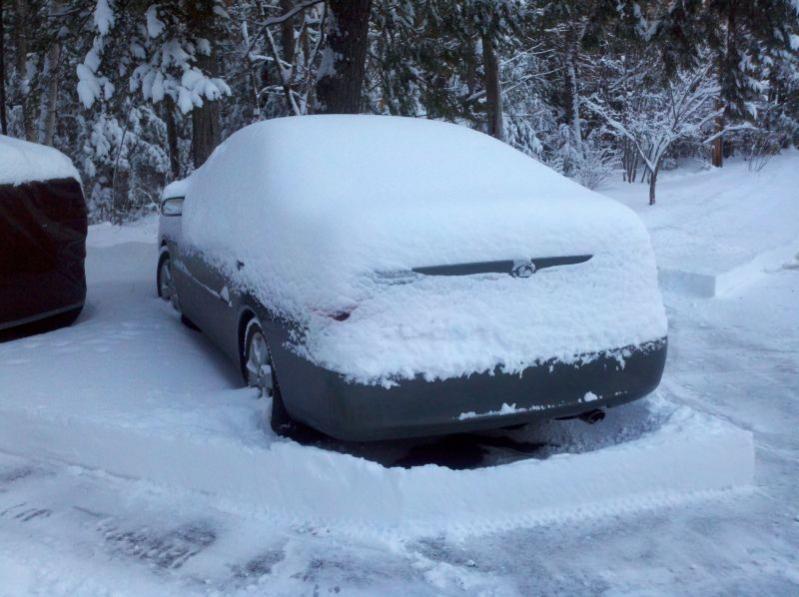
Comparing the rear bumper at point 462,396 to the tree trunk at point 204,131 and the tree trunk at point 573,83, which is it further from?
the tree trunk at point 573,83

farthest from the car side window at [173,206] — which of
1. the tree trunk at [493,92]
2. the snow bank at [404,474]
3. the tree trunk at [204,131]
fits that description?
the tree trunk at [493,92]

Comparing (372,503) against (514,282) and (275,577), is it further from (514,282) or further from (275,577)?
(514,282)

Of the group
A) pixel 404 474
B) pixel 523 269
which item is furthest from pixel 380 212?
pixel 404 474

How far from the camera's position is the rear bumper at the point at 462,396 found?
3346 mm

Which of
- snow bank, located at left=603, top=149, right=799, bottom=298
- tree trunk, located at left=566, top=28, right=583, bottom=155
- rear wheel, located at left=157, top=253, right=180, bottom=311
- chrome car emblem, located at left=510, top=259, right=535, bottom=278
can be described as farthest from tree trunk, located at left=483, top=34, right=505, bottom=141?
chrome car emblem, located at left=510, top=259, right=535, bottom=278

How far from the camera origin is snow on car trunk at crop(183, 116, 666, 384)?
3.32 meters

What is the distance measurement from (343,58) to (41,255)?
4.23 metres

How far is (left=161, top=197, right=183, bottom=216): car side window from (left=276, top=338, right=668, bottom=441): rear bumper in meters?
2.63

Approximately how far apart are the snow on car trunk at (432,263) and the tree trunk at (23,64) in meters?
9.72

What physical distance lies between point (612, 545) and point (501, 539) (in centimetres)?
42

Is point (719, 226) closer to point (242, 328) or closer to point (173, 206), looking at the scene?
point (173, 206)

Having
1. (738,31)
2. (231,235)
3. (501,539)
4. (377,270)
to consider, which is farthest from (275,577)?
(738,31)

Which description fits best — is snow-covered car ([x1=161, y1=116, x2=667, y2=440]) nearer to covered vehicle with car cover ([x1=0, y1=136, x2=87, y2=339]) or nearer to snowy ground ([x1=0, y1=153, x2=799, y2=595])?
snowy ground ([x1=0, y1=153, x2=799, y2=595])

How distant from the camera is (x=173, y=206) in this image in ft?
19.7
